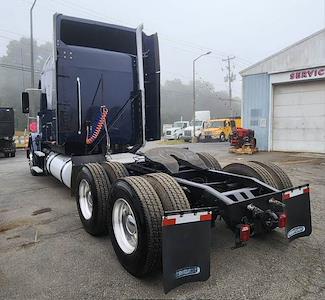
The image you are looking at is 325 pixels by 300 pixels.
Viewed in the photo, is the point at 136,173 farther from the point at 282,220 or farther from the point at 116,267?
the point at 282,220

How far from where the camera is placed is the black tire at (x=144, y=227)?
3.13m

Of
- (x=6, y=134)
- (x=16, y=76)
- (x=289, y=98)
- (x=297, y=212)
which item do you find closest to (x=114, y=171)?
(x=297, y=212)

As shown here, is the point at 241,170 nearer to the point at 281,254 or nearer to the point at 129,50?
the point at 281,254

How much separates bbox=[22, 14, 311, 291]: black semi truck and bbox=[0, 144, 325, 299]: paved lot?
0.22 m

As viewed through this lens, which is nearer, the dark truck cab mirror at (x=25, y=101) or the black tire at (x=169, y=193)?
the black tire at (x=169, y=193)

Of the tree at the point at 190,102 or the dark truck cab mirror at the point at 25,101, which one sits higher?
the tree at the point at 190,102

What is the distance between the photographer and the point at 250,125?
17422mm

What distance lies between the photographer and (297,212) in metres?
3.68

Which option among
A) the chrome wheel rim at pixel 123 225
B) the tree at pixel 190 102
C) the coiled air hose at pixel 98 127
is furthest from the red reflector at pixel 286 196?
the tree at pixel 190 102

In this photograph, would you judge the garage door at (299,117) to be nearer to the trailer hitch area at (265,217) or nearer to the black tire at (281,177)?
the black tire at (281,177)

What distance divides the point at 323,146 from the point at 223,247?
1276 cm

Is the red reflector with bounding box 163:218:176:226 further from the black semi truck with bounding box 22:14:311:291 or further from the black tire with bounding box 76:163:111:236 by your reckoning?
the black tire with bounding box 76:163:111:236

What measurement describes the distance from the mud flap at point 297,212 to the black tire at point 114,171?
7.00ft

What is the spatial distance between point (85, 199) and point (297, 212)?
2905 mm
